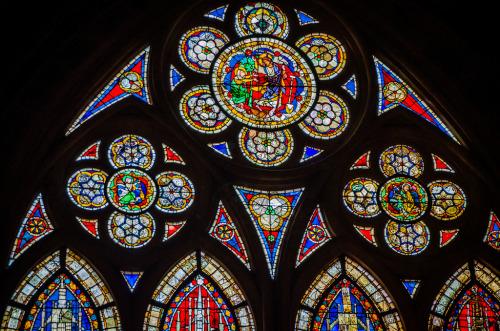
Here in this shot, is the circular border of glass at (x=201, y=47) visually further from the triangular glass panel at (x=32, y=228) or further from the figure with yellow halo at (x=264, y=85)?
the triangular glass panel at (x=32, y=228)

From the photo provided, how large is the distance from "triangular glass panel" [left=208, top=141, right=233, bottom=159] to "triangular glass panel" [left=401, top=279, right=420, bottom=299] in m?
2.96

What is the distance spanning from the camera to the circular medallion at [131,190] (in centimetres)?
1537

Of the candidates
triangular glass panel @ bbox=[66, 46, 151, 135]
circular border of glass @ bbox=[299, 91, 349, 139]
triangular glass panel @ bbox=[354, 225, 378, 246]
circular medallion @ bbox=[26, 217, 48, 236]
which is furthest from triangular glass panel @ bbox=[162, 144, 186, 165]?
triangular glass panel @ bbox=[354, 225, 378, 246]

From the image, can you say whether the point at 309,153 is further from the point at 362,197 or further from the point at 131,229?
the point at 131,229

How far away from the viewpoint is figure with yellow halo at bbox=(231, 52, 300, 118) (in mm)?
16203

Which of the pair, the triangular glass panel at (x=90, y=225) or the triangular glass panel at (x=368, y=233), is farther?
the triangular glass panel at (x=368, y=233)

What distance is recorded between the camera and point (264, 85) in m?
16.4

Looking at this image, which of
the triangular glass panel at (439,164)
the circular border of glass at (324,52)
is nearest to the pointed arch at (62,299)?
the circular border of glass at (324,52)

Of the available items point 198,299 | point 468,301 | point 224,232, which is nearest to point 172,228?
point 224,232

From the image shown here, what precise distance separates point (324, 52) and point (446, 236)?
325 centimetres

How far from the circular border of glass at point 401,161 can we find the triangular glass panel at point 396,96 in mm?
535

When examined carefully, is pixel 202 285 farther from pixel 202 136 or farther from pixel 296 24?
pixel 296 24

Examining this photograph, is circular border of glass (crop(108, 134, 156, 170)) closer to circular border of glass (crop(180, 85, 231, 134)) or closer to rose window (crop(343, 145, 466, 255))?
circular border of glass (crop(180, 85, 231, 134))

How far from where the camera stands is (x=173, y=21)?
1614cm
